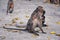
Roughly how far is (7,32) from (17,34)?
371mm

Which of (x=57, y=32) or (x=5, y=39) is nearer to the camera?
(x=5, y=39)

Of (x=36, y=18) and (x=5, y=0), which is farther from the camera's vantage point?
(x=5, y=0)

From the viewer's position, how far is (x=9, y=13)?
959cm

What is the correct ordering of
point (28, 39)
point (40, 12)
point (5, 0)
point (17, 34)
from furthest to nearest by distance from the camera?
1. point (5, 0)
2. point (40, 12)
3. point (17, 34)
4. point (28, 39)

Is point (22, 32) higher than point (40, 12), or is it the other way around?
point (40, 12)

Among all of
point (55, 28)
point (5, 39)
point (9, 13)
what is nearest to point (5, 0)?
point (9, 13)

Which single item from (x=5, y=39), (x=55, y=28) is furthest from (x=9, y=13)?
(x=5, y=39)

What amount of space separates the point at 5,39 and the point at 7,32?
64 centimetres

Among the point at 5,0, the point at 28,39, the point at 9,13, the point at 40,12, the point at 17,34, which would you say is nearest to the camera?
the point at 28,39

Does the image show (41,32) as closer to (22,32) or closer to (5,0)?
(22,32)

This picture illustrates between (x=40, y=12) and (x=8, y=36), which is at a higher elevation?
(x=40, y=12)

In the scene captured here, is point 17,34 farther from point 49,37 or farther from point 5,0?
point 5,0

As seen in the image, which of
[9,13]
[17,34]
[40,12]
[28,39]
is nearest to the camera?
[28,39]

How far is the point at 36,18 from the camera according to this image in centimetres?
620
